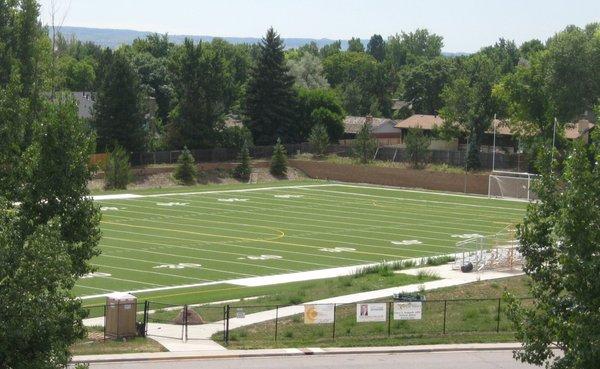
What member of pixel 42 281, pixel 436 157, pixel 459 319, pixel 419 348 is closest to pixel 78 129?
pixel 42 281

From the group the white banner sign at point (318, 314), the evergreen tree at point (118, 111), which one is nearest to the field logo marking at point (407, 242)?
the white banner sign at point (318, 314)

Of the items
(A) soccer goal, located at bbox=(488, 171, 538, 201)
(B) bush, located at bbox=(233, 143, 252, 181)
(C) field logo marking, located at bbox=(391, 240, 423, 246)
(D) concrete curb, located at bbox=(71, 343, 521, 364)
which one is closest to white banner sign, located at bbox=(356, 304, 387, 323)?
(D) concrete curb, located at bbox=(71, 343, 521, 364)

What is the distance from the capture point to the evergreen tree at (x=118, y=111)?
90688mm

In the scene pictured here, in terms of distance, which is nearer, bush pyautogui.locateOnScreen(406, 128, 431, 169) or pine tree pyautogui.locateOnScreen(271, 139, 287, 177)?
bush pyautogui.locateOnScreen(406, 128, 431, 169)

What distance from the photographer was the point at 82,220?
942 inches

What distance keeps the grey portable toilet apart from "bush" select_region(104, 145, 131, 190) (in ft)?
160

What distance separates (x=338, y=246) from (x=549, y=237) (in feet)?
115

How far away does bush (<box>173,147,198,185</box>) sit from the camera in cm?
8669

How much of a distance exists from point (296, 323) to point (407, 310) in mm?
3332

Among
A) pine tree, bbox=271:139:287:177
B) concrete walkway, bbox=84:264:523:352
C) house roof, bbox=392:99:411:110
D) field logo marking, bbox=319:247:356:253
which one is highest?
house roof, bbox=392:99:411:110

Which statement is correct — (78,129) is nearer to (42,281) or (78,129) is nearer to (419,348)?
(42,281)

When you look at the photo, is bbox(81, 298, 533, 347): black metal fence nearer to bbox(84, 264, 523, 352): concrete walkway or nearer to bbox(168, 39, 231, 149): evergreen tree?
bbox(84, 264, 523, 352): concrete walkway

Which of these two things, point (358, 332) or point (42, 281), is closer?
point (42, 281)

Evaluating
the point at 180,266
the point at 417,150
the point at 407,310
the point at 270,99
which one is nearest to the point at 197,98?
the point at 270,99
